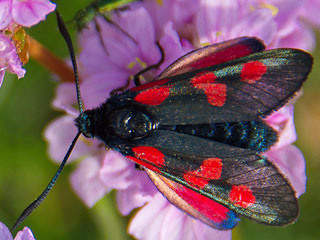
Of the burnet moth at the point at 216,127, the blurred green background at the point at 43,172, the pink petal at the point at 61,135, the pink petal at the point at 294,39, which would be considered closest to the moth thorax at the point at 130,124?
the burnet moth at the point at 216,127

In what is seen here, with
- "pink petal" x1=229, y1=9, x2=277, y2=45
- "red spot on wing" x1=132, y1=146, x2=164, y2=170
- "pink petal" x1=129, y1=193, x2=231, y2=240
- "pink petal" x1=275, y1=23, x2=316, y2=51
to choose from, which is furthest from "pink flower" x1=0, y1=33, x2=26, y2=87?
"pink petal" x1=275, y1=23, x2=316, y2=51

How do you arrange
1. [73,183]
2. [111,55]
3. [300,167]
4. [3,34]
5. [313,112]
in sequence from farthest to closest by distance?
[313,112] → [73,183] → [111,55] → [300,167] → [3,34]

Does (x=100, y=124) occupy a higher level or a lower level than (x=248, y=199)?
higher

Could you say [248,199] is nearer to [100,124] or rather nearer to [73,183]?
[100,124]

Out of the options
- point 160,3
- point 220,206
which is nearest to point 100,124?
point 220,206

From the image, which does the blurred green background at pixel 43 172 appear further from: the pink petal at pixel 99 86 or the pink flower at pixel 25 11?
the pink flower at pixel 25 11

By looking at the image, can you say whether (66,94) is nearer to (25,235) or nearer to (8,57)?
(8,57)

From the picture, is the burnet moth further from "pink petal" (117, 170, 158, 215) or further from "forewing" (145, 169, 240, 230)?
"pink petal" (117, 170, 158, 215)
